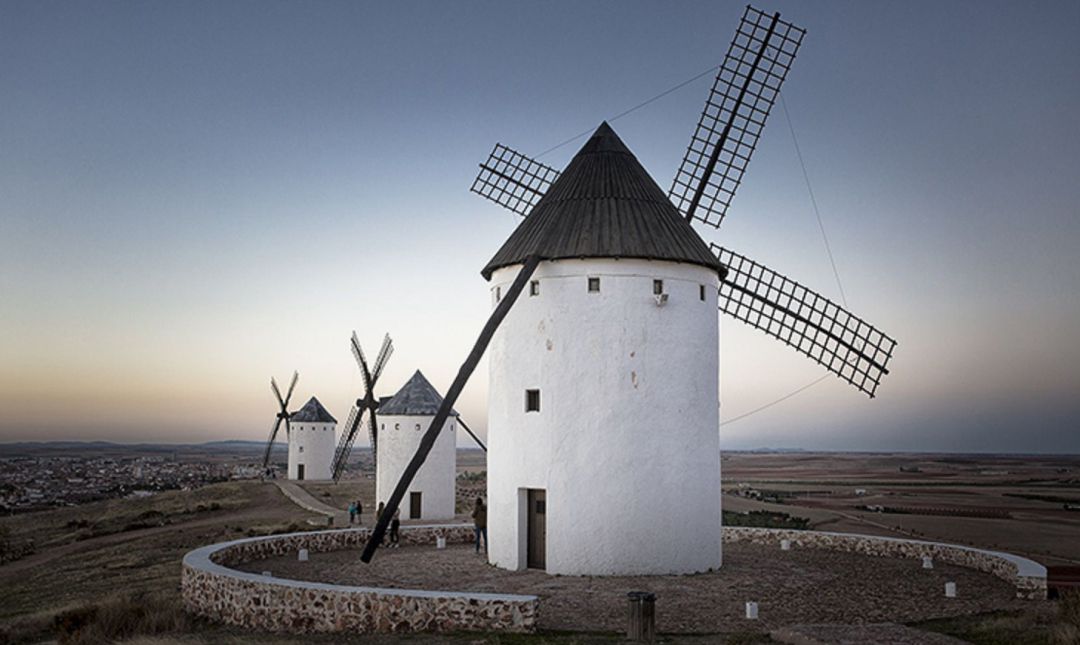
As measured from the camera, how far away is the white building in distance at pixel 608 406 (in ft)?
52.1

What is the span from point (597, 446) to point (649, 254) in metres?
3.53

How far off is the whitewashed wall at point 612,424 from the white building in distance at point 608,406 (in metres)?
0.02

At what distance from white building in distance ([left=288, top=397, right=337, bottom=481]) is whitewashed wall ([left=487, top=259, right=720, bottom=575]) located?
38.8m

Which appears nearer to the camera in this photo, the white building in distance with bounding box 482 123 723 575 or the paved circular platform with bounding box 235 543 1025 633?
the paved circular platform with bounding box 235 543 1025 633

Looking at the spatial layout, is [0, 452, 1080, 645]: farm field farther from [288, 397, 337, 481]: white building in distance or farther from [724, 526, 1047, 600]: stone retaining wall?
[288, 397, 337, 481]: white building in distance

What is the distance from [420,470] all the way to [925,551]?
1794 centimetres

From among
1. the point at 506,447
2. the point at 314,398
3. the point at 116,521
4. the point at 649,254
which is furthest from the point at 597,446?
the point at 314,398


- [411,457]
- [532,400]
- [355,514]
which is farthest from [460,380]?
[355,514]

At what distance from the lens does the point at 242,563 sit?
56.7ft

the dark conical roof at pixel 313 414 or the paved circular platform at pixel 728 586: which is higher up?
the dark conical roof at pixel 313 414

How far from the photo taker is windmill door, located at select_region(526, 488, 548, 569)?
16.5m

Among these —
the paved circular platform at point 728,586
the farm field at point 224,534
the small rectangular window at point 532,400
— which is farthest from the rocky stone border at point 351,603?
the small rectangular window at point 532,400

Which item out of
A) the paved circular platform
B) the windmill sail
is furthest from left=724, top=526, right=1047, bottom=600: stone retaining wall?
the windmill sail

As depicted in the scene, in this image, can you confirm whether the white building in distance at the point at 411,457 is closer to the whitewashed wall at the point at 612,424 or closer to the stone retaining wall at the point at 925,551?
the stone retaining wall at the point at 925,551
